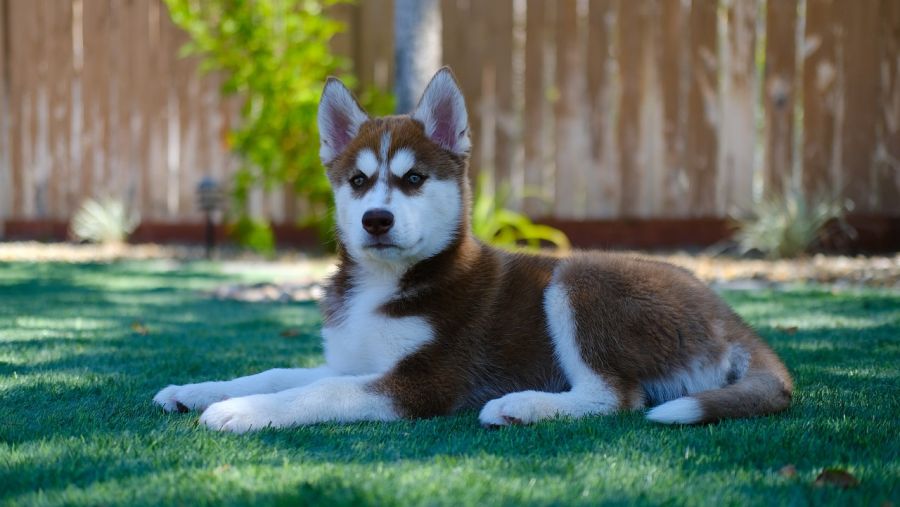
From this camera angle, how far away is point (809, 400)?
305 cm

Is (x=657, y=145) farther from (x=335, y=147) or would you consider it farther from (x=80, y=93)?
(x=80, y=93)

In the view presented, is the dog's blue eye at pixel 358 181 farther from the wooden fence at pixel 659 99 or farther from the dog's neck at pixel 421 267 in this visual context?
the wooden fence at pixel 659 99

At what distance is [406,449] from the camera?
2420mm

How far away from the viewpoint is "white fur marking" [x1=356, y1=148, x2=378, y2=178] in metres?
3.20

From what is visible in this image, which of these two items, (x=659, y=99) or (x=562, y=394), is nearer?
(x=562, y=394)

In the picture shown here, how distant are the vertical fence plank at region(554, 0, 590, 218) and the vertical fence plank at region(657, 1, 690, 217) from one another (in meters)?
0.80

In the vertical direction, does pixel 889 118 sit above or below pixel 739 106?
below

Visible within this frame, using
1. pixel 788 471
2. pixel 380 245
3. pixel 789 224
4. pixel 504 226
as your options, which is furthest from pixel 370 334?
pixel 789 224

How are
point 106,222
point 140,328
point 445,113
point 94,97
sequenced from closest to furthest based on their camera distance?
point 445,113
point 140,328
point 106,222
point 94,97

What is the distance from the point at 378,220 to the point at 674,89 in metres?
6.25

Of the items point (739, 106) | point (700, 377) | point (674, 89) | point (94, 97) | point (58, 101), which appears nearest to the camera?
point (700, 377)

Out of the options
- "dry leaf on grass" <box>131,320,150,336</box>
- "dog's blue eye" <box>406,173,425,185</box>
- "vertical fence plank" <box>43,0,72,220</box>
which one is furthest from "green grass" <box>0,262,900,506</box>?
"vertical fence plank" <box>43,0,72,220</box>

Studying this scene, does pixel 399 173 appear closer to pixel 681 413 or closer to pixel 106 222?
pixel 681 413

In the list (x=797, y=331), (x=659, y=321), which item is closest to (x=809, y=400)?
(x=659, y=321)
